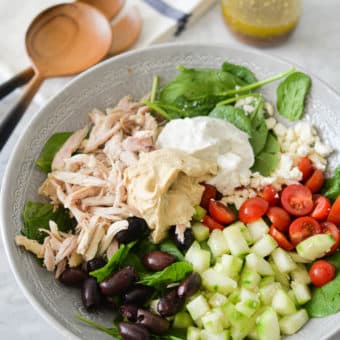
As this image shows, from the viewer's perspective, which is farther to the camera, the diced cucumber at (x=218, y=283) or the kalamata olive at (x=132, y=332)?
Answer: the diced cucumber at (x=218, y=283)

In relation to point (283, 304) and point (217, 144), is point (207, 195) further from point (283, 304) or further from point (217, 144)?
point (283, 304)

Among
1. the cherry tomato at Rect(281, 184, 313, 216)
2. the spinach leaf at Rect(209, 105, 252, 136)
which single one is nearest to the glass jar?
the spinach leaf at Rect(209, 105, 252, 136)

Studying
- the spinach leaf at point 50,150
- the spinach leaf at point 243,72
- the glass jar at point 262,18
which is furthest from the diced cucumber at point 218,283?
the glass jar at point 262,18

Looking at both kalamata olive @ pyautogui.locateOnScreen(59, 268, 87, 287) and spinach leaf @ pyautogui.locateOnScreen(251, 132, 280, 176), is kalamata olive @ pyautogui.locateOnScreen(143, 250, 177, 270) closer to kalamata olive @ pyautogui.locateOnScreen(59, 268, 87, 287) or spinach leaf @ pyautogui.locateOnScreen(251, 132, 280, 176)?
kalamata olive @ pyautogui.locateOnScreen(59, 268, 87, 287)

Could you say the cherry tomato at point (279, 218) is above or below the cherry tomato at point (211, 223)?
below

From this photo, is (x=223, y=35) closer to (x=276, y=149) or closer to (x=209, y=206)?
(x=276, y=149)

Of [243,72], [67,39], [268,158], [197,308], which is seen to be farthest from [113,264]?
[67,39]

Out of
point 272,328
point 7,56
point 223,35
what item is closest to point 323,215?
point 272,328

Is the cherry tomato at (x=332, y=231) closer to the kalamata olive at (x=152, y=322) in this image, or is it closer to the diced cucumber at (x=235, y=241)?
the diced cucumber at (x=235, y=241)
